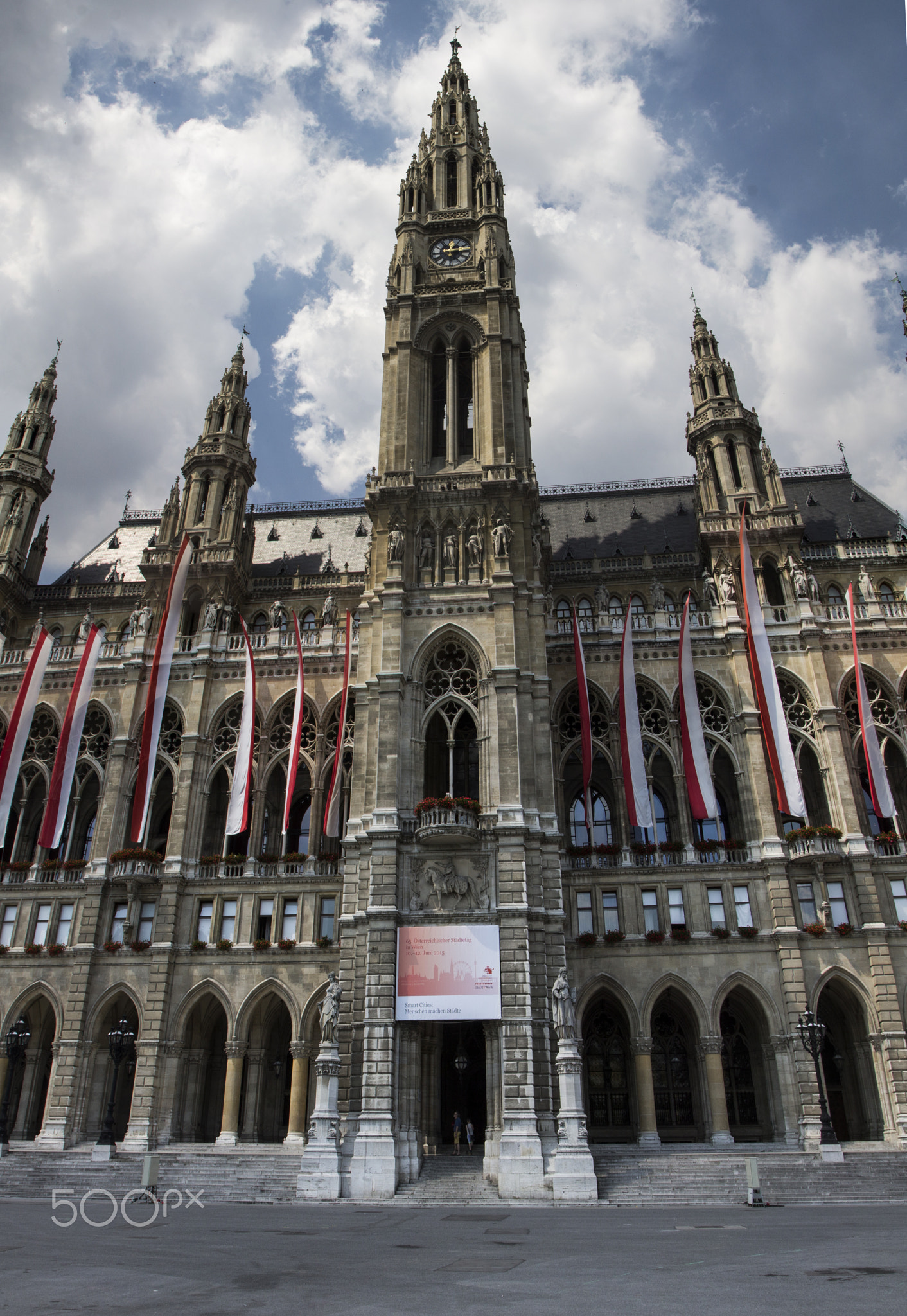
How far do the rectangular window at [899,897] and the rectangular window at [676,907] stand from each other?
338 inches

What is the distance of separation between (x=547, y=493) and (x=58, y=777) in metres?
36.7

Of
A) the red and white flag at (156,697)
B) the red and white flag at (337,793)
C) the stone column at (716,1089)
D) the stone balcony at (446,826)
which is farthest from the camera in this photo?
the red and white flag at (156,697)

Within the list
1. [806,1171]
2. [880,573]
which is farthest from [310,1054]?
[880,573]

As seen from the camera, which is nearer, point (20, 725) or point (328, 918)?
point (328, 918)

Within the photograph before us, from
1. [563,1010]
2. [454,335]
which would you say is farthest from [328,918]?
[454,335]

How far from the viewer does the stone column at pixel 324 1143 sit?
28.1 m

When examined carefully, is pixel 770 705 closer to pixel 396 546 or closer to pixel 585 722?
pixel 585 722

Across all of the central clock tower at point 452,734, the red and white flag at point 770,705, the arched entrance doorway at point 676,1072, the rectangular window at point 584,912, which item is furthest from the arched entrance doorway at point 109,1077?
the red and white flag at point 770,705

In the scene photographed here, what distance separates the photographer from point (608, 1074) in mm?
38000

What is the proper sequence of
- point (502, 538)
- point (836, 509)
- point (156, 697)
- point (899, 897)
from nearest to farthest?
point (899, 897)
point (502, 538)
point (156, 697)
point (836, 509)

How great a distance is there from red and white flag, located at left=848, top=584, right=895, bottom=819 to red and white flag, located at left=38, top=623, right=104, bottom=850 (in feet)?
114

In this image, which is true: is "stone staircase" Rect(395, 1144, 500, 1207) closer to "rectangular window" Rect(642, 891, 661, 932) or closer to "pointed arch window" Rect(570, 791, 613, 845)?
"rectangular window" Rect(642, 891, 661, 932)

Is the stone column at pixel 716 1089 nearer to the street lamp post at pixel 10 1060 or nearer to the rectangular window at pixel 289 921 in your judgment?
the rectangular window at pixel 289 921

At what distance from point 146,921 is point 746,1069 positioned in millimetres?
26989
